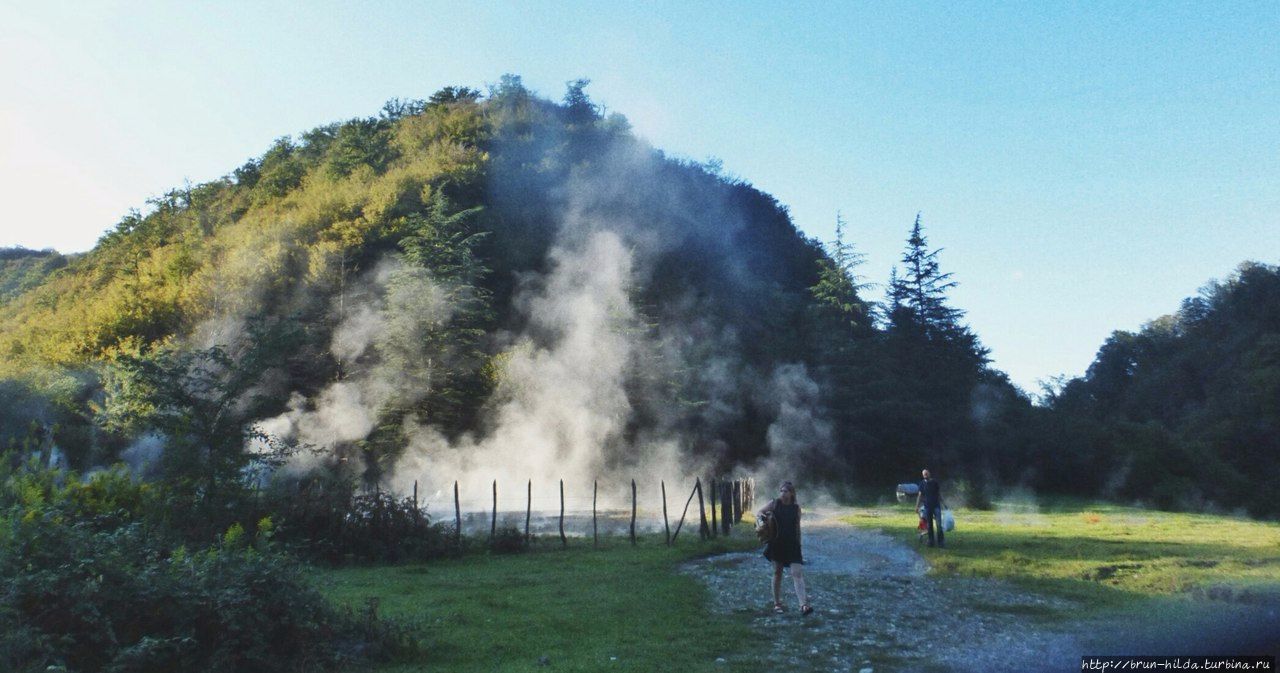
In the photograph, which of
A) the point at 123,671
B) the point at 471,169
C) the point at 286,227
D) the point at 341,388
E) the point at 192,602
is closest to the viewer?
the point at 123,671

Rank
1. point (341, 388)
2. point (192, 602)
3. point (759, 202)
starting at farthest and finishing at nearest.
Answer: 1. point (759, 202)
2. point (341, 388)
3. point (192, 602)

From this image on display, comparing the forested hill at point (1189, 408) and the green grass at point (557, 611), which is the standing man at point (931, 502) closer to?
the green grass at point (557, 611)

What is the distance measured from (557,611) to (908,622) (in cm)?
495

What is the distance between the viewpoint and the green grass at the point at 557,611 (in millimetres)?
8953

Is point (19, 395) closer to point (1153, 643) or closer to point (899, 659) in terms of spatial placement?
point (899, 659)

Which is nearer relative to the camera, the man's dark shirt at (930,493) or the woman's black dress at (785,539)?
the woman's black dress at (785,539)

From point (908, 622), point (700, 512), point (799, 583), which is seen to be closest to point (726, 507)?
point (700, 512)

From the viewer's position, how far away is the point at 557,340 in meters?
46.1

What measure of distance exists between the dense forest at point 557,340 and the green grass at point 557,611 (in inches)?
652

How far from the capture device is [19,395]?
34500 millimetres

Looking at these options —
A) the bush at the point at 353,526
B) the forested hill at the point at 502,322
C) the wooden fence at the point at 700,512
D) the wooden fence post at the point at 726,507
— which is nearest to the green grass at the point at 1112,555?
the wooden fence at the point at 700,512

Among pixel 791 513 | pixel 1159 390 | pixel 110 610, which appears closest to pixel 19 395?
pixel 110 610


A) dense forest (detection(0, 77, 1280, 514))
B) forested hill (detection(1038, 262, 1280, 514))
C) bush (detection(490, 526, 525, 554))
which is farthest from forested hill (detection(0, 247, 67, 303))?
forested hill (detection(1038, 262, 1280, 514))

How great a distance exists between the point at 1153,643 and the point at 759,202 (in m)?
67.5
